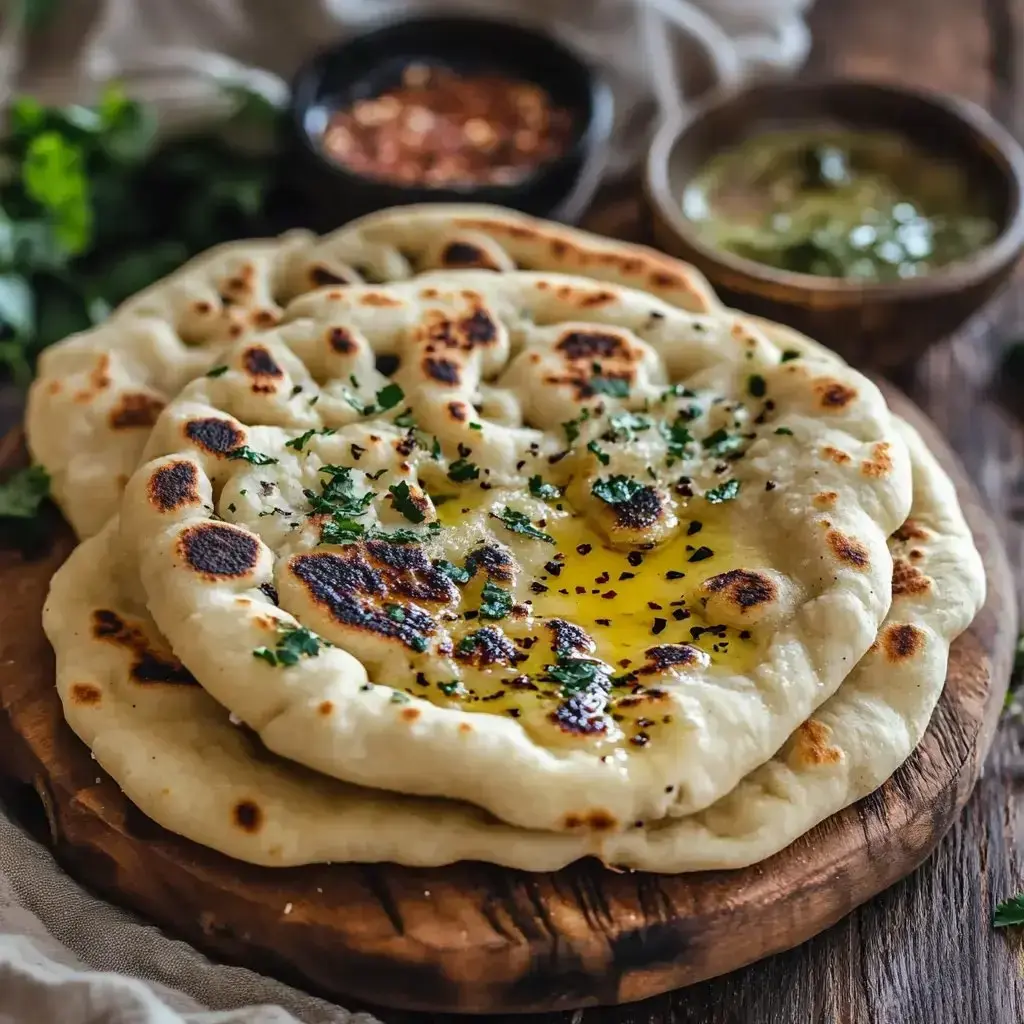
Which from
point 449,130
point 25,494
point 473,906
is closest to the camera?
point 473,906

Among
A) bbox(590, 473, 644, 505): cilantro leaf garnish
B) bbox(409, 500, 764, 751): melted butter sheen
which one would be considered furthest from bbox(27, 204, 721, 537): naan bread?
bbox(409, 500, 764, 751): melted butter sheen

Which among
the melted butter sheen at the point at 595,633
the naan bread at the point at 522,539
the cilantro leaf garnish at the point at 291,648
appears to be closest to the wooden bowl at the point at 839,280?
the naan bread at the point at 522,539

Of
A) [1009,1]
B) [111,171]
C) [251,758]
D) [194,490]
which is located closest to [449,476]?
[194,490]

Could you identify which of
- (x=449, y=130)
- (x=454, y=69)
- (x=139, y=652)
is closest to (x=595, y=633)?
(x=139, y=652)

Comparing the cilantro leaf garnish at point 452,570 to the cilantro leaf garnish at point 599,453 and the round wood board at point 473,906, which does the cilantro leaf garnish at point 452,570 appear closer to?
the cilantro leaf garnish at point 599,453

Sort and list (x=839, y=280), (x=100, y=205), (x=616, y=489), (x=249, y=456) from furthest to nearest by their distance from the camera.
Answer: (x=100, y=205), (x=839, y=280), (x=616, y=489), (x=249, y=456)

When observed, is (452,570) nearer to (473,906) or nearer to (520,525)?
(520,525)
